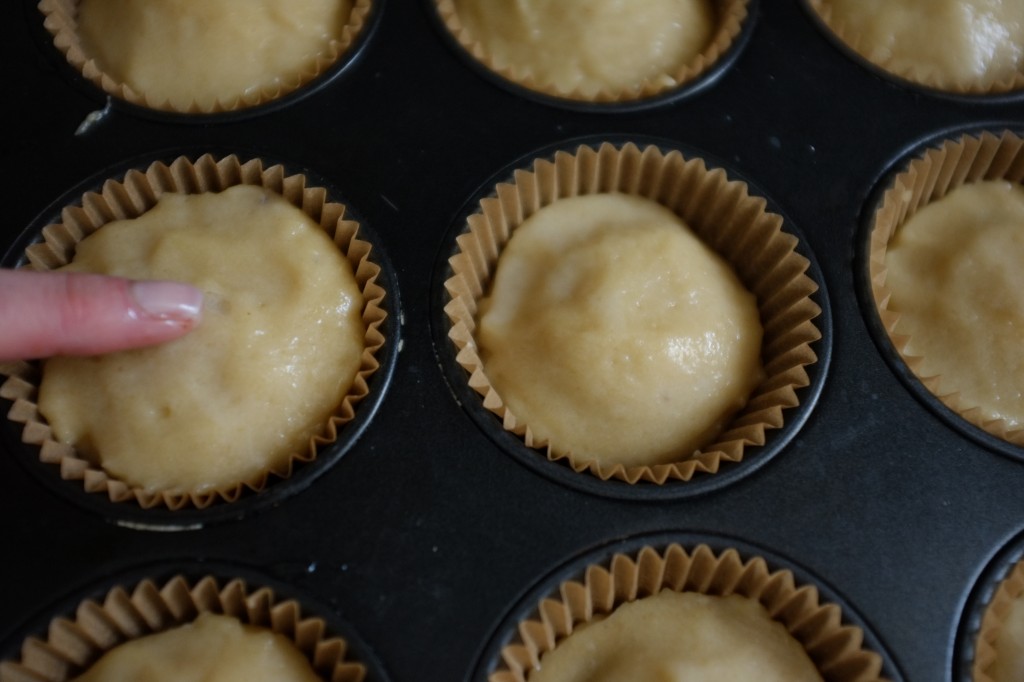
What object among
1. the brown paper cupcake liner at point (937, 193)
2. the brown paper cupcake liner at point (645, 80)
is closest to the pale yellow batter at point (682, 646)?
the brown paper cupcake liner at point (937, 193)

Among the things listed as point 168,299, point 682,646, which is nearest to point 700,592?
point 682,646

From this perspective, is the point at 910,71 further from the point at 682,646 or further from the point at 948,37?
the point at 682,646

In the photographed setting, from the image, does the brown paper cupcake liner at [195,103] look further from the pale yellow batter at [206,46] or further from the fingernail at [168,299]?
the fingernail at [168,299]

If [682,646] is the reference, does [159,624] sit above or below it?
below

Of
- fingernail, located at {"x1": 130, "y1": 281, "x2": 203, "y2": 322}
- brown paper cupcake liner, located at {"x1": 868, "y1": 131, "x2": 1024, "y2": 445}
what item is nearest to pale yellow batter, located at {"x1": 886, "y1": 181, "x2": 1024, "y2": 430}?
brown paper cupcake liner, located at {"x1": 868, "y1": 131, "x2": 1024, "y2": 445}

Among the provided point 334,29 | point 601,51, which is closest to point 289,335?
point 334,29

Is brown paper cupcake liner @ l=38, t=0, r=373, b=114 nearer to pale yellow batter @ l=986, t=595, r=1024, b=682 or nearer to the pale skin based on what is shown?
the pale skin
